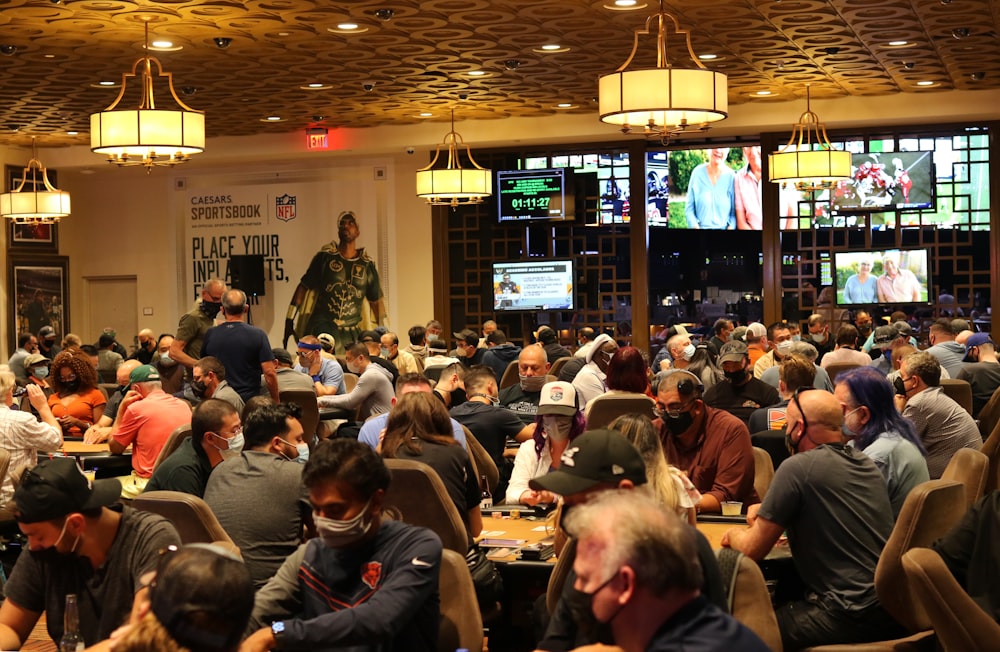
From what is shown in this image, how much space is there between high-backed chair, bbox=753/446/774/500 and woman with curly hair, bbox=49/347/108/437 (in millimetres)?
5078

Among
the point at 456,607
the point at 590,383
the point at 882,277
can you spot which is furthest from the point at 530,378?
the point at 882,277

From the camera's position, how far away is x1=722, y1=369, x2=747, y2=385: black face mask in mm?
7363

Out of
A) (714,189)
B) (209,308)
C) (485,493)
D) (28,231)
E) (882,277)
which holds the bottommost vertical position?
(485,493)

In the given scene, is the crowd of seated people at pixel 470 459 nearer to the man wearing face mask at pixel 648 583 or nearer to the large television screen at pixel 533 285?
the man wearing face mask at pixel 648 583

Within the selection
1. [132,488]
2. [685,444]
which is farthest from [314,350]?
[685,444]

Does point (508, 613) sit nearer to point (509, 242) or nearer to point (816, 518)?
point (816, 518)

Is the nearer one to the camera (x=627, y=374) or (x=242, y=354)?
(x=627, y=374)

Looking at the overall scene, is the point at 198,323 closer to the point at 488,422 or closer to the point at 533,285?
the point at 488,422

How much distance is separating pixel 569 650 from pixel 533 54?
8.47m

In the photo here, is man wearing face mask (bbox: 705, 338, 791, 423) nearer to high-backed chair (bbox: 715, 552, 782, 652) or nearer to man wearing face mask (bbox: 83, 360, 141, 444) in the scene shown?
man wearing face mask (bbox: 83, 360, 141, 444)

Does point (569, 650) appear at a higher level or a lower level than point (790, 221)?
lower

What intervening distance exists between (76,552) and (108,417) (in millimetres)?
5410

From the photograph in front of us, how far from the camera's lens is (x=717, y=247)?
17.0 metres

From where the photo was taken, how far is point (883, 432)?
4641 mm
